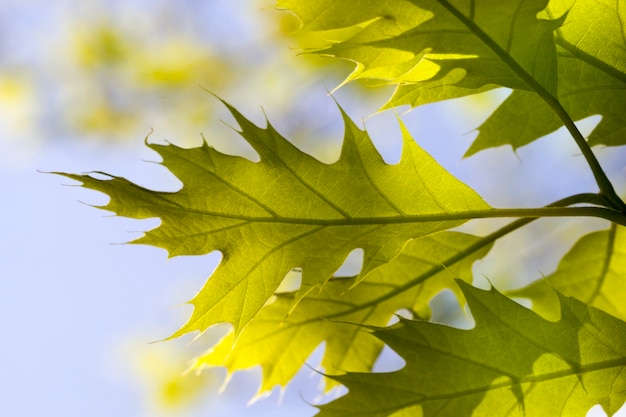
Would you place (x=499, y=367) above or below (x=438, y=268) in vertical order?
below

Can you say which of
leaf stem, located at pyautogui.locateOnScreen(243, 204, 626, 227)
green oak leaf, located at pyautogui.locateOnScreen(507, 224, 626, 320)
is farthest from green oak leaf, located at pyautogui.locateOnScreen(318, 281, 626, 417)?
green oak leaf, located at pyautogui.locateOnScreen(507, 224, 626, 320)

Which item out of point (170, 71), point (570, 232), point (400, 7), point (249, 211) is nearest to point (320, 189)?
point (249, 211)

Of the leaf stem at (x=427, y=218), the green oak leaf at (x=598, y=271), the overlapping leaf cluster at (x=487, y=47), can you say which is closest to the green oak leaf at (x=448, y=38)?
the overlapping leaf cluster at (x=487, y=47)

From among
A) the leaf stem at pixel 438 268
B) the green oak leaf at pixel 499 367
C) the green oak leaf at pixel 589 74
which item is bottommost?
the green oak leaf at pixel 499 367

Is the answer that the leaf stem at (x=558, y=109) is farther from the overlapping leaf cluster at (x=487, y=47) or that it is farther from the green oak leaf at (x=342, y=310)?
the green oak leaf at (x=342, y=310)

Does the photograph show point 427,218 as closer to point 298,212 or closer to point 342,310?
point 298,212

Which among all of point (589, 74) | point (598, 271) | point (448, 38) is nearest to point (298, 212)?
point (448, 38)

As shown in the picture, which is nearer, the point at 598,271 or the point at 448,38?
the point at 448,38
